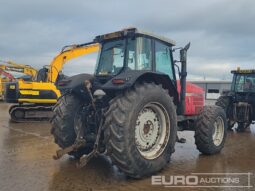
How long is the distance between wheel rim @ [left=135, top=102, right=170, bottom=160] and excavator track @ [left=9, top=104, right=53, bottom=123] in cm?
862

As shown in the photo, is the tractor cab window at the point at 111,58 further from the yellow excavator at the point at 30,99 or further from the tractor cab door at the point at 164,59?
the yellow excavator at the point at 30,99

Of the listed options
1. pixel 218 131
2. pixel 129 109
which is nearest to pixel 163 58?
pixel 129 109

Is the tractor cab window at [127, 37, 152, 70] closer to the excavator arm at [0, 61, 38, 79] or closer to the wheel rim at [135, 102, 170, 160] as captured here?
A: the wheel rim at [135, 102, 170, 160]

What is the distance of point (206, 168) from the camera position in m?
5.78

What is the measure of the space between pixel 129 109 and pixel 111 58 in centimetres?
164

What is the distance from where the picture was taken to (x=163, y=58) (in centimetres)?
634

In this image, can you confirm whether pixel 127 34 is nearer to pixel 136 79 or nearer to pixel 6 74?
pixel 136 79

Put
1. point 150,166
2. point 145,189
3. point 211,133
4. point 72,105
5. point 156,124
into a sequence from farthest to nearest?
point 211,133
point 72,105
point 156,124
point 150,166
point 145,189

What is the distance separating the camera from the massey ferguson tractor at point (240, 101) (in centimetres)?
1172

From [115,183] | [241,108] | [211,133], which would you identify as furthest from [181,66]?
[241,108]

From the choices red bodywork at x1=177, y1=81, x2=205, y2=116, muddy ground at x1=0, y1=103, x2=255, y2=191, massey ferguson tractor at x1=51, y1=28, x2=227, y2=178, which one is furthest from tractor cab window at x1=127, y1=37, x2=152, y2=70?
muddy ground at x1=0, y1=103, x2=255, y2=191

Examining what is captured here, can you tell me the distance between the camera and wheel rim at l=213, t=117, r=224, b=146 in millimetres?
7152

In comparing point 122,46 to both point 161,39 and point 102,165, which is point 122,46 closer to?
point 161,39

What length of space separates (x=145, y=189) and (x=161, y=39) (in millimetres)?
2978
